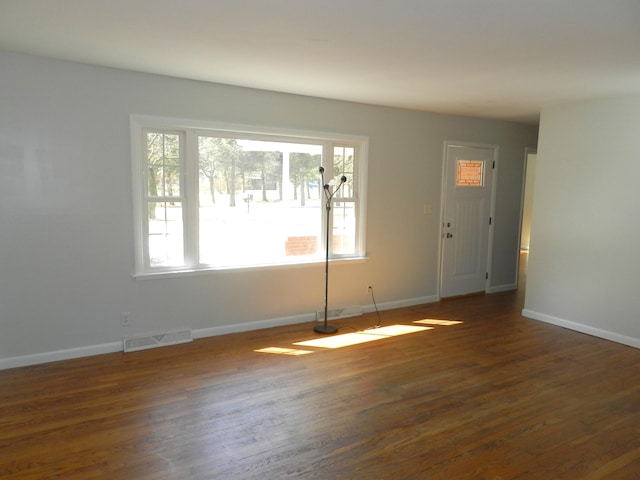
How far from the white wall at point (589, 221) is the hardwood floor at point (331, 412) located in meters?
0.48

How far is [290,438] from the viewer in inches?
103

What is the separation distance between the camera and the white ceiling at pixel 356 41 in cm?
223

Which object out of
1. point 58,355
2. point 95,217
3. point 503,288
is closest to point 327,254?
point 95,217

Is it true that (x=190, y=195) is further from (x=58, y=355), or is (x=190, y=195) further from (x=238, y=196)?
(x=58, y=355)

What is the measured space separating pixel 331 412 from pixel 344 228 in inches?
99.6

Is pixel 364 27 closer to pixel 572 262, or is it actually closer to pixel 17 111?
pixel 17 111

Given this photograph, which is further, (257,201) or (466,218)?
(466,218)

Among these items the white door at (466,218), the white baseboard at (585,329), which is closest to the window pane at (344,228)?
the white door at (466,218)

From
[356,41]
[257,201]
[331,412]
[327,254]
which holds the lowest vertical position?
[331,412]

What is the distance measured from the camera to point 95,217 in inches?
144

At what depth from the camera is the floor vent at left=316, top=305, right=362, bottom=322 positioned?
490cm

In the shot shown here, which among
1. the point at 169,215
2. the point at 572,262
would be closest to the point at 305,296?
the point at 169,215

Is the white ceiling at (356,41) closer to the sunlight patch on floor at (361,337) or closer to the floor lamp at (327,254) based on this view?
the floor lamp at (327,254)

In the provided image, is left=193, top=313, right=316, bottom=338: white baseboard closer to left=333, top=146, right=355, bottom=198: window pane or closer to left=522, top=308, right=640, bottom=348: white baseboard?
left=333, top=146, right=355, bottom=198: window pane
